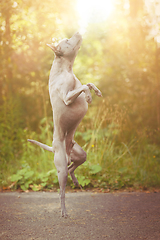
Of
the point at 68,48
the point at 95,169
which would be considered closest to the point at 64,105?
the point at 68,48

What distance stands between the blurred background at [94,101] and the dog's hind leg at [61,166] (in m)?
1.56

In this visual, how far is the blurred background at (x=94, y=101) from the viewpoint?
439 centimetres

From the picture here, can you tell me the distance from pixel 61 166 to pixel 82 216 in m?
0.65

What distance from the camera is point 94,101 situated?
25.0 feet

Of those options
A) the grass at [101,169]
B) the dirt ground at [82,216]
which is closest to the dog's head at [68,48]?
the dirt ground at [82,216]

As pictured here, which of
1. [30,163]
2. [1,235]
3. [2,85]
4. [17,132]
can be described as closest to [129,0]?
[2,85]

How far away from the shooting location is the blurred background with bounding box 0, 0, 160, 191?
14.4ft

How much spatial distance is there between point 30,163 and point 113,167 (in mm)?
1659

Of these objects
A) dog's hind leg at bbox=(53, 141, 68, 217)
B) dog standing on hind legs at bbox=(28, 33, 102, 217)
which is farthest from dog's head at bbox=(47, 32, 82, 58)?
dog's hind leg at bbox=(53, 141, 68, 217)

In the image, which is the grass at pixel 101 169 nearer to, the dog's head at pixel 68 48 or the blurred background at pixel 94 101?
the blurred background at pixel 94 101

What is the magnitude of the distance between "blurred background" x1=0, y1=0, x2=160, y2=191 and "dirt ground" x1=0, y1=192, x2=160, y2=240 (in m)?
0.55

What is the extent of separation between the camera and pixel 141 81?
6.78m

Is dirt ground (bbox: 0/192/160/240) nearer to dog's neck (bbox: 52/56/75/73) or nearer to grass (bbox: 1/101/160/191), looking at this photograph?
grass (bbox: 1/101/160/191)

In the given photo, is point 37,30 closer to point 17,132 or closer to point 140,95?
point 17,132
